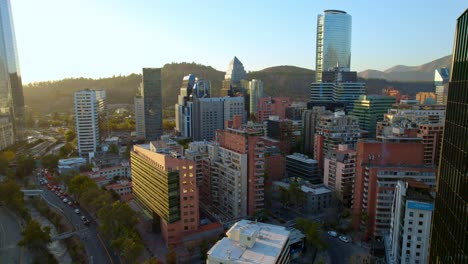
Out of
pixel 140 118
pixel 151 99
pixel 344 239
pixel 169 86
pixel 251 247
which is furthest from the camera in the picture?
pixel 169 86

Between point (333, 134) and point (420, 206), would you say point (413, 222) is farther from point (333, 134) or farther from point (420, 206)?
point (333, 134)

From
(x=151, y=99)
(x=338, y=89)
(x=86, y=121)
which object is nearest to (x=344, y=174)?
(x=86, y=121)

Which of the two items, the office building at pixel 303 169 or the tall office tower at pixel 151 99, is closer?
the office building at pixel 303 169

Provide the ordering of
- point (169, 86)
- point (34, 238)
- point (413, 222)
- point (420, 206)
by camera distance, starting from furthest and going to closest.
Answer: point (169, 86) < point (34, 238) < point (413, 222) < point (420, 206)

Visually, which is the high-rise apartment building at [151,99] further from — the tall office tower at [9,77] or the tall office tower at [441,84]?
the tall office tower at [441,84]

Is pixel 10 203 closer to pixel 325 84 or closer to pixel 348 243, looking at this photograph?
pixel 348 243

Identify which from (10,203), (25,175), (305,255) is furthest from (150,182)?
(25,175)

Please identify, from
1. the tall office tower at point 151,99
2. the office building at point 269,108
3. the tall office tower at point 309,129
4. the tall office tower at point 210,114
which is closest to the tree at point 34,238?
the tall office tower at point 309,129
